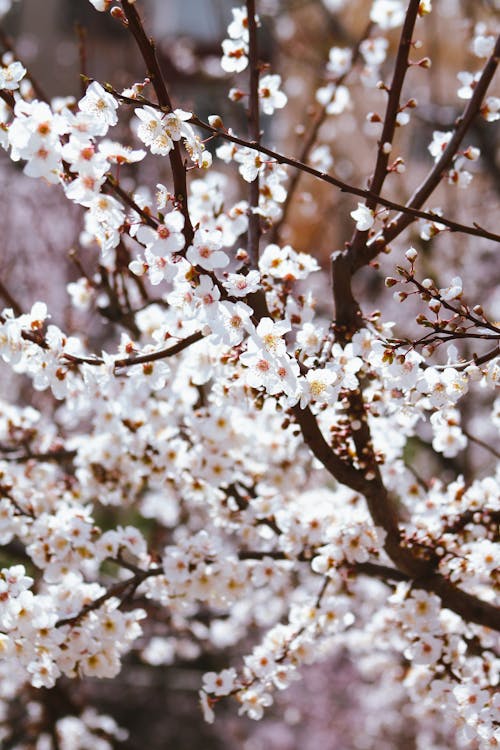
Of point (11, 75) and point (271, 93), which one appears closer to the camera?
point (11, 75)

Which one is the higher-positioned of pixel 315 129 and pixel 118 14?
pixel 315 129

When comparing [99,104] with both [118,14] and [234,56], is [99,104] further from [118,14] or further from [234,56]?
[234,56]

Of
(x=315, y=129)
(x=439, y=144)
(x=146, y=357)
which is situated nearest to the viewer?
(x=146, y=357)

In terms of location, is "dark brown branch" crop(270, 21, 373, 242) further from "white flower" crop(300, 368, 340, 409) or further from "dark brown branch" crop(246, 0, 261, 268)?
"white flower" crop(300, 368, 340, 409)

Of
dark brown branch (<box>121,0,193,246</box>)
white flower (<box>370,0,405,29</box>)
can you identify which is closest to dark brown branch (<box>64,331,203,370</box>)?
dark brown branch (<box>121,0,193,246</box>)

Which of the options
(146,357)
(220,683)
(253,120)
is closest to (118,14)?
(253,120)

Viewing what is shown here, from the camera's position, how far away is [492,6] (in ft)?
18.1

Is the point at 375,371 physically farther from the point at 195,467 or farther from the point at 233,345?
the point at 195,467

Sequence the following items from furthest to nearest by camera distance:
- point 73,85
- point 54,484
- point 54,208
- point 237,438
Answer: point 73,85, point 54,208, point 54,484, point 237,438

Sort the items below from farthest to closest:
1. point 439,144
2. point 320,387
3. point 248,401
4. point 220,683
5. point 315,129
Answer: point 315,129 < point 220,683 < point 439,144 < point 248,401 < point 320,387

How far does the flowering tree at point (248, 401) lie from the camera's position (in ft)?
5.85

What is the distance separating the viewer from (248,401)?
234 cm

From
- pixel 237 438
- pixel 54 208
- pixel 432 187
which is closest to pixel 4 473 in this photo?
pixel 237 438

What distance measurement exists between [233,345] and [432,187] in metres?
0.96
